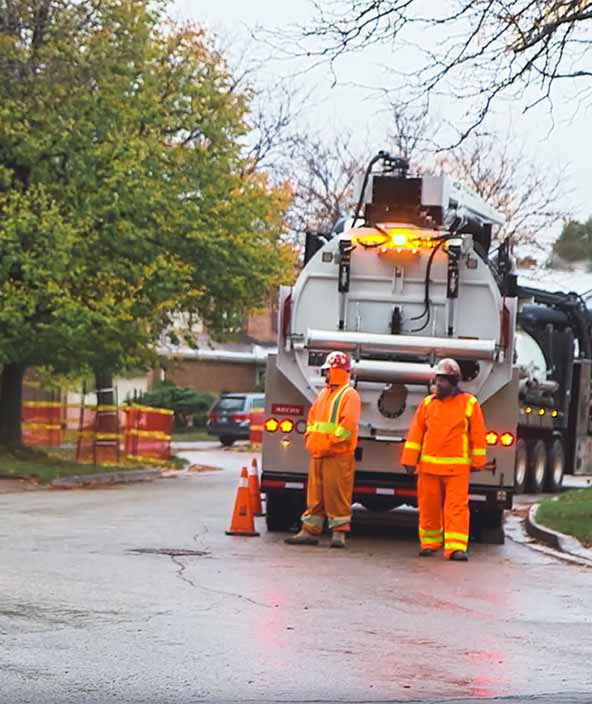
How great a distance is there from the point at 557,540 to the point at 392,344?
9.16 ft

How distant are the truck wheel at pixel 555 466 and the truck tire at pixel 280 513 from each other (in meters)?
11.3

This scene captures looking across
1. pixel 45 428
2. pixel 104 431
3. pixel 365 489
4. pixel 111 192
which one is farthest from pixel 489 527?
pixel 45 428

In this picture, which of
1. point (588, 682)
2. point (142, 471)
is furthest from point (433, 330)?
point (142, 471)

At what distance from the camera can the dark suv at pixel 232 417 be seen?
46.6 meters

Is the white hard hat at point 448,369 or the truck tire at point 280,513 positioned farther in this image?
the truck tire at point 280,513

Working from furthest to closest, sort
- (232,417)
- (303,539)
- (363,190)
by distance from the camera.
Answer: (232,417) < (363,190) < (303,539)

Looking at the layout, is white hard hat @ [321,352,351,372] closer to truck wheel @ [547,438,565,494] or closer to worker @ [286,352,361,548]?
worker @ [286,352,361,548]

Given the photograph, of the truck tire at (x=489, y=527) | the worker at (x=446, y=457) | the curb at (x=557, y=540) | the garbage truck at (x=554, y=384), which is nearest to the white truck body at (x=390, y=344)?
the truck tire at (x=489, y=527)

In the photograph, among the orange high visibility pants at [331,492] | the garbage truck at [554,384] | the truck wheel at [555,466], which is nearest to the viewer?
the orange high visibility pants at [331,492]

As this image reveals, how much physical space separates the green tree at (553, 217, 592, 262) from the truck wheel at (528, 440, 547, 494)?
12.1 ft

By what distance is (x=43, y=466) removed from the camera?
2630cm

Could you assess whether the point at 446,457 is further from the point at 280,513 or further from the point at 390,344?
the point at 280,513

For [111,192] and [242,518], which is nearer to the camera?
[242,518]

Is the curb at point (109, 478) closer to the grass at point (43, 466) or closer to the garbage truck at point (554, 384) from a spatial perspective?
the grass at point (43, 466)
